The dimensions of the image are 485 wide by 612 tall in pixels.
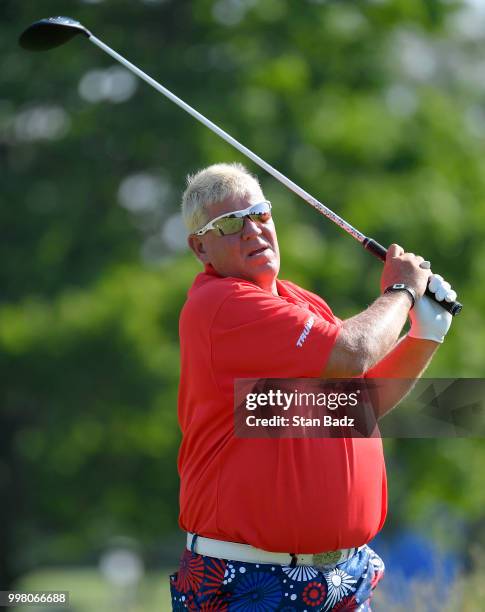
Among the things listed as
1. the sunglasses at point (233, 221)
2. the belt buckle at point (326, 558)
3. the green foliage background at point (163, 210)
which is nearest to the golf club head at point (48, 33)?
the sunglasses at point (233, 221)

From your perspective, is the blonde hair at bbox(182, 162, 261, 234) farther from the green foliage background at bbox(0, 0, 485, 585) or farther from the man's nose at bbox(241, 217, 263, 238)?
the green foliage background at bbox(0, 0, 485, 585)

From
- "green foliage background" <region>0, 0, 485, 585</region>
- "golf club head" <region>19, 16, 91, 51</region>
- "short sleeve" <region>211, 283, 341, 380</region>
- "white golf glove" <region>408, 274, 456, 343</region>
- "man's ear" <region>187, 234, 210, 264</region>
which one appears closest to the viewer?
"short sleeve" <region>211, 283, 341, 380</region>

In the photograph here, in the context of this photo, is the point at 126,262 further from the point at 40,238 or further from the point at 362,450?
the point at 362,450

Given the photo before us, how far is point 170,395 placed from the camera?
1159cm

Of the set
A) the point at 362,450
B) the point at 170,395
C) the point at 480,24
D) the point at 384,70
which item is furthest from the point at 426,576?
the point at 480,24

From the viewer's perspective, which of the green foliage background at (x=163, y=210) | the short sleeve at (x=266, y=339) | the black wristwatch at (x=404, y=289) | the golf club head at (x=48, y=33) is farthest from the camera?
the green foliage background at (x=163, y=210)

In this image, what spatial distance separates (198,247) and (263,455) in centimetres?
81

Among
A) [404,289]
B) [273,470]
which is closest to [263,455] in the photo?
[273,470]

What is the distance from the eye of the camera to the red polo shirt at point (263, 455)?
311 centimetres

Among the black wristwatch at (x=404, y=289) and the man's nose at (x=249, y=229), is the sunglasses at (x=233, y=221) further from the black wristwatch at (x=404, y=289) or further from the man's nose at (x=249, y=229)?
the black wristwatch at (x=404, y=289)

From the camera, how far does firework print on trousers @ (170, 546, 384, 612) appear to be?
124 inches

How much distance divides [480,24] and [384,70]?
11068 millimetres

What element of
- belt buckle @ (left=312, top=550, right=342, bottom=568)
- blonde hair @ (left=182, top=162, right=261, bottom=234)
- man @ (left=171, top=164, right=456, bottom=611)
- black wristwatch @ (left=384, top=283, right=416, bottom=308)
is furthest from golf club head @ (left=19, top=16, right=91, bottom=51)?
belt buckle @ (left=312, top=550, right=342, bottom=568)

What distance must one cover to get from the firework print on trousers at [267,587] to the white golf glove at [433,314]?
80 cm
